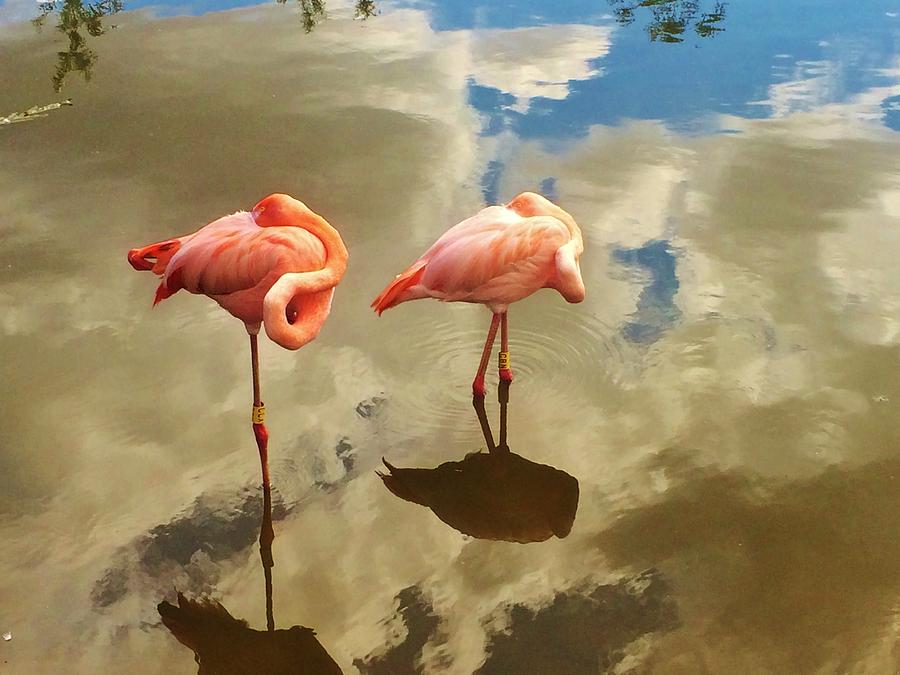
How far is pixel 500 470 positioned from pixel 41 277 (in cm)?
251

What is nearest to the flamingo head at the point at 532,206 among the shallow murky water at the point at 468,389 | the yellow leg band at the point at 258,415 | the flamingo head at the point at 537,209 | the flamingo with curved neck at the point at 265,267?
the flamingo head at the point at 537,209

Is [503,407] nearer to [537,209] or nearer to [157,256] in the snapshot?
[537,209]

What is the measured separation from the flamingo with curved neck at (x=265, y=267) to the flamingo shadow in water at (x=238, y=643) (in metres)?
0.53

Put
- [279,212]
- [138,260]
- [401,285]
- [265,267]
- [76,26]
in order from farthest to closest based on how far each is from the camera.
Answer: [76,26]
[401,285]
[138,260]
[279,212]
[265,267]

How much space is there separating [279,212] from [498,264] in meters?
0.78

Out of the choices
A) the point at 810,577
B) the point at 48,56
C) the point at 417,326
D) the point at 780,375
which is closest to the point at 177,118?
the point at 48,56

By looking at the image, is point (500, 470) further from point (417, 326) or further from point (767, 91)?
point (767, 91)

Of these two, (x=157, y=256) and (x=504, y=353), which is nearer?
(x=157, y=256)

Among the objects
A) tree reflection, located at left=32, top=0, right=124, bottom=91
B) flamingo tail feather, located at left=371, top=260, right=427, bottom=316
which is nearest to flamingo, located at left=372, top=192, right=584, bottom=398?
flamingo tail feather, located at left=371, top=260, right=427, bottom=316

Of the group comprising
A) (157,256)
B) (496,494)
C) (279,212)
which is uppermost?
(279,212)

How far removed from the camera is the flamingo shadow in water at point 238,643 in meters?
2.41

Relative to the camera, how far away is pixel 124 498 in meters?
2.98

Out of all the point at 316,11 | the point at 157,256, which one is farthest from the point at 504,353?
the point at 316,11

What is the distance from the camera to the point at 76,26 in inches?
286
